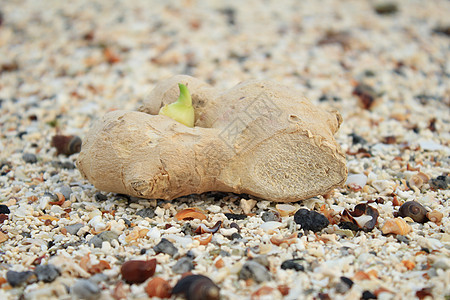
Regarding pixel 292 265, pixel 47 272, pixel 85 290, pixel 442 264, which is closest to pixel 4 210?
pixel 47 272

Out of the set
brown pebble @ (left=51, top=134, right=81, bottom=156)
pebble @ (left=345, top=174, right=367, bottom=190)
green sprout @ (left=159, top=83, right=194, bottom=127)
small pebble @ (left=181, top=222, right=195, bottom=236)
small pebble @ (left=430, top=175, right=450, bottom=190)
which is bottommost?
small pebble @ (left=430, top=175, right=450, bottom=190)

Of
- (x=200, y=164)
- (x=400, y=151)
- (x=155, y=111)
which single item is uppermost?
(x=155, y=111)

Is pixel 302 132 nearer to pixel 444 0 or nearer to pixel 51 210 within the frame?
pixel 51 210

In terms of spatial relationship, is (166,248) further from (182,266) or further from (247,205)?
(247,205)

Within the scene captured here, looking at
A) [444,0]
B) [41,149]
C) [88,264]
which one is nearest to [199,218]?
[88,264]

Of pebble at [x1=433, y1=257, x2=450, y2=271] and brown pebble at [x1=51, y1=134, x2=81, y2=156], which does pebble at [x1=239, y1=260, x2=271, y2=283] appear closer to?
pebble at [x1=433, y1=257, x2=450, y2=271]

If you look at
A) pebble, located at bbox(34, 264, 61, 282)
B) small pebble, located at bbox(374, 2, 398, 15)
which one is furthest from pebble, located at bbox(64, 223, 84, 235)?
small pebble, located at bbox(374, 2, 398, 15)
